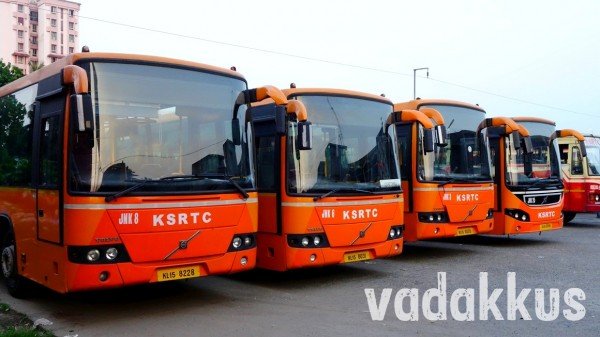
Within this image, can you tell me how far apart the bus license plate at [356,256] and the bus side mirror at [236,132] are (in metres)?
2.55

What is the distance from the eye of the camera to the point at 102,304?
7.79 metres

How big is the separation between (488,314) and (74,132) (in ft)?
17.1

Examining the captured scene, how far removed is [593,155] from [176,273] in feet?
51.4

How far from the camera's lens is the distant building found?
101938mm

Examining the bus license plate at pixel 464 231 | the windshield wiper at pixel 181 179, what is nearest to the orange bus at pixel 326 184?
the windshield wiper at pixel 181 179

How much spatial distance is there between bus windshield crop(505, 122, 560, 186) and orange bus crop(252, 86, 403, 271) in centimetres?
459

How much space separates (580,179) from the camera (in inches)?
701

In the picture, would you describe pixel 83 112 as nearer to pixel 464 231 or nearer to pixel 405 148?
pixel 405 148

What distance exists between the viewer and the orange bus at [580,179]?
17578mm

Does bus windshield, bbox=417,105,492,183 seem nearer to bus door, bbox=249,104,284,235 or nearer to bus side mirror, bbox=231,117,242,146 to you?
bus door, bbox=249,104,284,235

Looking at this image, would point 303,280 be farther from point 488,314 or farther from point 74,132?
point 74,132

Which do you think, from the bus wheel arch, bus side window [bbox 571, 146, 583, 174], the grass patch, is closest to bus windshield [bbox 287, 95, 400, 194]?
the grass patch

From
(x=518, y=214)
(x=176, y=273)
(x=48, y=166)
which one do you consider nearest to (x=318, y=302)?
(x=176, y=273)

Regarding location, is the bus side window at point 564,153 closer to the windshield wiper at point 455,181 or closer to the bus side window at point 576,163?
the bus side window at point 576,163
